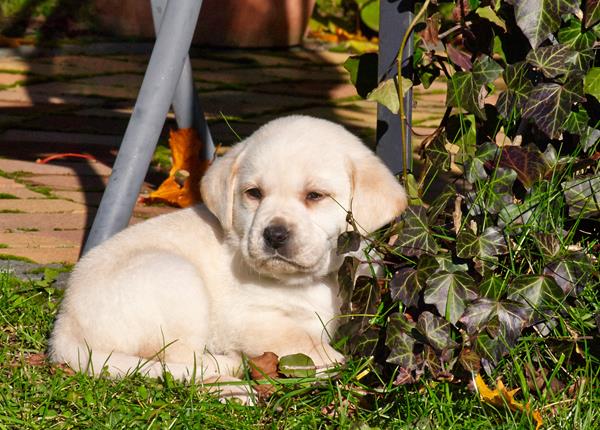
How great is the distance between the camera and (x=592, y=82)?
2.94 meters

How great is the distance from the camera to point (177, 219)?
364cm

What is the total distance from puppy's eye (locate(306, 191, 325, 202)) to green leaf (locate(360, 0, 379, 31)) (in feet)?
20.4

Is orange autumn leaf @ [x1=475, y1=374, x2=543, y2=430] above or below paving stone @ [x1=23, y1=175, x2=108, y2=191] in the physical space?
above

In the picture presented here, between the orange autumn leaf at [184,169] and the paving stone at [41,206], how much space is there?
360 mm

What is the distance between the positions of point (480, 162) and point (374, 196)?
374 mm

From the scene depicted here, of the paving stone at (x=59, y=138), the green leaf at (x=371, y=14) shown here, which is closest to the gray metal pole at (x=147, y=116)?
the paving stone at (x=59, y=138)

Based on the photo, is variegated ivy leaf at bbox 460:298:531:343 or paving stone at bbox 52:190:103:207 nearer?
variegated ivy leaf at bbox 460:298:531:343

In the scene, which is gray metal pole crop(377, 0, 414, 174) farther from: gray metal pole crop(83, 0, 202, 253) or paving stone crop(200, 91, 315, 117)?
paving stone crop(200, 91, 315, 117)

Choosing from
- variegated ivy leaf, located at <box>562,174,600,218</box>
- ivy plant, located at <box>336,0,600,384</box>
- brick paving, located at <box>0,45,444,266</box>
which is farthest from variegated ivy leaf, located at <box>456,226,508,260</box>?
brick paving, located at <box>0,45,444,266</box>

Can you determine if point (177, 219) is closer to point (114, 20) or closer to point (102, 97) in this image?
point (102, 97)

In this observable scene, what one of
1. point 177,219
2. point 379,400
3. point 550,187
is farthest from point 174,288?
point 550,187

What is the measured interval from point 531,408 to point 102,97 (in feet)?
16.6

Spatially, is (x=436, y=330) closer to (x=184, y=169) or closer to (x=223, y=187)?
(x=223, y=187)

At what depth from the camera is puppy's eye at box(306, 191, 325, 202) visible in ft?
10.8
